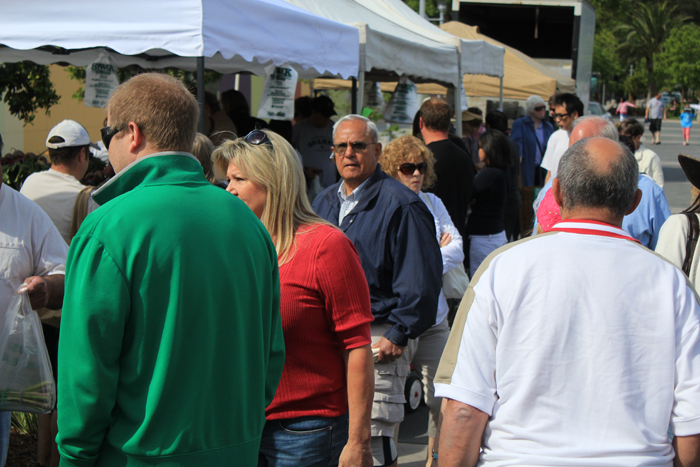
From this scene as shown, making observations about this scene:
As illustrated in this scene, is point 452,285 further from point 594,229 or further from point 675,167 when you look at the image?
point 675,167

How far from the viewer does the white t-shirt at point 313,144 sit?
7.41 meters

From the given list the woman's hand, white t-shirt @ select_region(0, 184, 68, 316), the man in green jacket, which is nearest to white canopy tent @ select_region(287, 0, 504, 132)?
the woman's hand

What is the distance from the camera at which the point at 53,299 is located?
277 cm

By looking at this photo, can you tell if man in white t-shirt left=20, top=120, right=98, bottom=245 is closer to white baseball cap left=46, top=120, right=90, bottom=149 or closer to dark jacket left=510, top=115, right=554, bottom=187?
white baseball cap left=46, top=120, right=90, bottom=149

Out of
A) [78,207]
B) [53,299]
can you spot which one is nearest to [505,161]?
[78,207]

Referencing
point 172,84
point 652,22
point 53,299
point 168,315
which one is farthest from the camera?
point 652,22

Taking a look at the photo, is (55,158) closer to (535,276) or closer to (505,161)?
(535,276)

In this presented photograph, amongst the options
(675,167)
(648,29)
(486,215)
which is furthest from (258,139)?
(648,29)

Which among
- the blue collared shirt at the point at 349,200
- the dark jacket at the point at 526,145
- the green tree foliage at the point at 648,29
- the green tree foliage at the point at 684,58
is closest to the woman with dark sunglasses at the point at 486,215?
the blue collared shirt at the point at 349,200

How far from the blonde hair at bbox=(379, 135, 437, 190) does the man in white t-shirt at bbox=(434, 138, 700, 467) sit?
2.30 m

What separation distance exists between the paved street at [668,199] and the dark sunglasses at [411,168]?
5.65 feet

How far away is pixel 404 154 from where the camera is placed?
158 inches

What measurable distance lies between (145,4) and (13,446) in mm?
2939

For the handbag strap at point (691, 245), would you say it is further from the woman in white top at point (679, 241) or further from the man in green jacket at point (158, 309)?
the man in green jacket at point (158, 309)
